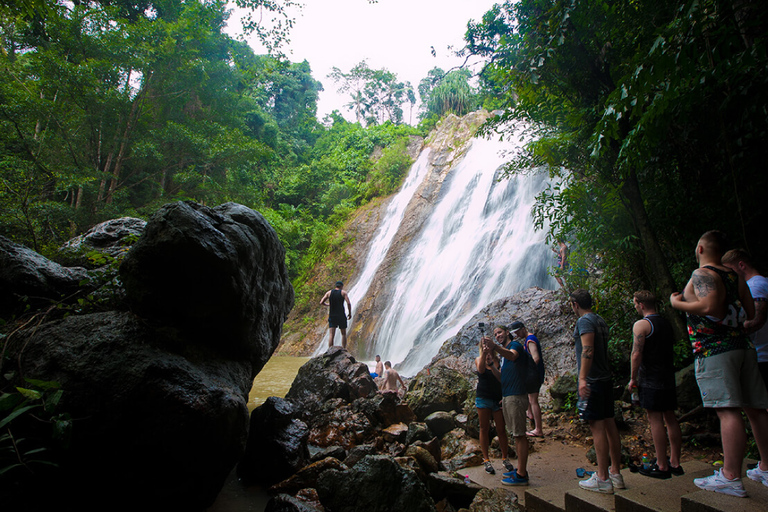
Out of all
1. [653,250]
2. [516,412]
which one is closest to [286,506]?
[516,412]

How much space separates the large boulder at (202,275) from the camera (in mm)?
3389

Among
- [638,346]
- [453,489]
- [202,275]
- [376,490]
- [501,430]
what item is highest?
[202,275]

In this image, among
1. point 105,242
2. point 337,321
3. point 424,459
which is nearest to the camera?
point 424,459

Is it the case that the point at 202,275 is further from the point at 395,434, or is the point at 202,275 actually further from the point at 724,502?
Result: the point at 724,502

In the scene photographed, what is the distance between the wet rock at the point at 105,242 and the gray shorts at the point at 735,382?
18.9 ft

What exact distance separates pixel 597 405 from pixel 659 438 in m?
0.74

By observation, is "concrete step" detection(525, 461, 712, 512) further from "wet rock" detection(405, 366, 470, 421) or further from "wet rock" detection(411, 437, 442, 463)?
"wet rock" detection(405, 366, 470, 421)

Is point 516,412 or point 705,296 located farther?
point 516,412

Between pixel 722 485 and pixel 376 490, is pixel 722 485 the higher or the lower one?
the higher one

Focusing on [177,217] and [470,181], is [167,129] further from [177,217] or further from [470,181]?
[177,217]

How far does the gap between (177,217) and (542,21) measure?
6118mm

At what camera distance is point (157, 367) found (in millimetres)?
3094

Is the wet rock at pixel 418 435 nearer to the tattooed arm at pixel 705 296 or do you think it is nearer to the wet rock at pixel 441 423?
the wet rock at pixel 441 423

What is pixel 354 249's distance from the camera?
2078cm
